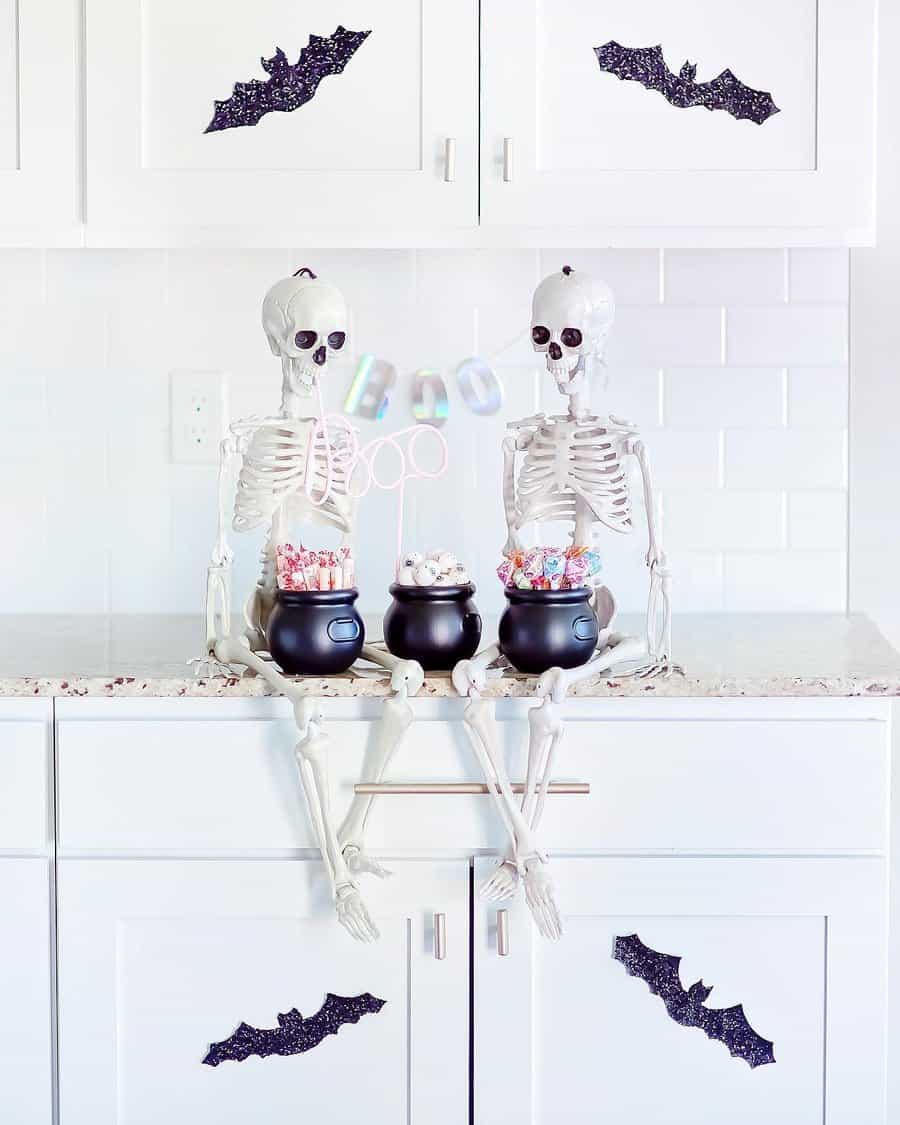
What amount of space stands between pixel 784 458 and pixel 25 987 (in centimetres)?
133

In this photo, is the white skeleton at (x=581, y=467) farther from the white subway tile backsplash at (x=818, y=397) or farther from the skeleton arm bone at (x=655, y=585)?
the white subway tile backsplash at (x=818, y=397)

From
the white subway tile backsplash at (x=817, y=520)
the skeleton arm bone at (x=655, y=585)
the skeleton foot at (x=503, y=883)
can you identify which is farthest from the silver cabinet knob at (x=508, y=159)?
the skeleton foot at (x=503, y=883)

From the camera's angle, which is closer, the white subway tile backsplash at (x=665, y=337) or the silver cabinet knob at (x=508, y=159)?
the silver cabinet knob at (x=508, y=159)

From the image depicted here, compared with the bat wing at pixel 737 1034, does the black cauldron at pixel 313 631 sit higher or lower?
higher

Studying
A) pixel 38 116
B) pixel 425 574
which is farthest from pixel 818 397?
pixel 38 116

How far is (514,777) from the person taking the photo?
1.50m

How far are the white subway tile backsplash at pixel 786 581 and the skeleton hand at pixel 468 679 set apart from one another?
2.51ft

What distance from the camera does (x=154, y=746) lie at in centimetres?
151

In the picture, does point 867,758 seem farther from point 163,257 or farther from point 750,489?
point 163,257

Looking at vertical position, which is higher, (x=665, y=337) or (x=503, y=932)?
(x=665, y=337)

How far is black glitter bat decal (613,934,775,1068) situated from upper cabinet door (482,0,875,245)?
36.1 inches

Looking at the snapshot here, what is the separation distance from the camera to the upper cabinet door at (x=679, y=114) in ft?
5.65

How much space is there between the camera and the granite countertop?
149cm

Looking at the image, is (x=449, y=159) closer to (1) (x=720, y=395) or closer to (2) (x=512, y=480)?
(2) (x=512, y=480)
